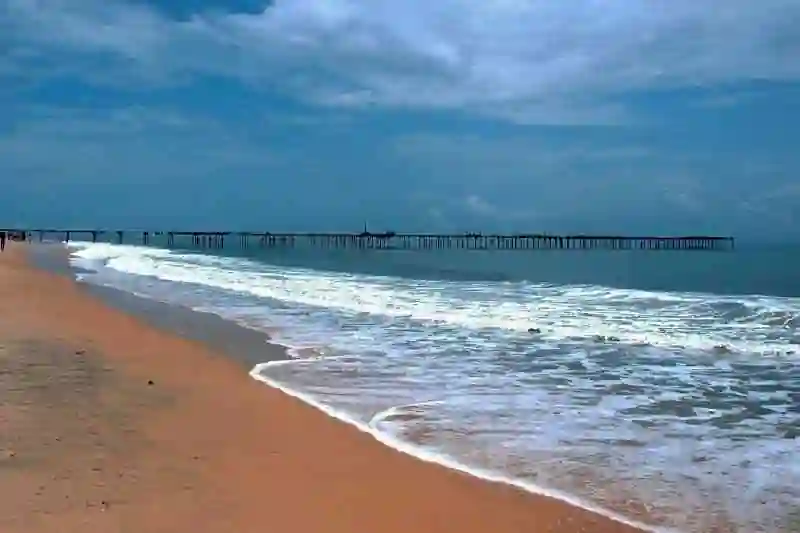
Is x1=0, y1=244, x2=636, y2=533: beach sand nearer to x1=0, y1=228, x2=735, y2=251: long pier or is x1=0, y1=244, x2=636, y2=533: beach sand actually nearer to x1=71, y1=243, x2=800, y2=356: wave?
x1=71, y1=243, x2=800, y2=356: wave

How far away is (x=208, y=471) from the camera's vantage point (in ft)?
16.2

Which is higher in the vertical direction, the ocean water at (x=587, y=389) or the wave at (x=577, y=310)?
the wave at (x=577, y=310)

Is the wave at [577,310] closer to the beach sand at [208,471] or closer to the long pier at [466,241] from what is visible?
the beach sand at [208,471]

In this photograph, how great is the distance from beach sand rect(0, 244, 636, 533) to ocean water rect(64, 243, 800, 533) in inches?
18.1

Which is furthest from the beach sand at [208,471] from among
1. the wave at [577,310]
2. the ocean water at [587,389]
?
the wave at [577,310]

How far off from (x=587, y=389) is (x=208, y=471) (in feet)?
14.9

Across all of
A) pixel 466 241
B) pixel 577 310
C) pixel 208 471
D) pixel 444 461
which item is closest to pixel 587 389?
pixel 444 461

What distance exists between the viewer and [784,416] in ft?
23.5

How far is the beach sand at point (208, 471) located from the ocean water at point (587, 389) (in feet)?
1.51

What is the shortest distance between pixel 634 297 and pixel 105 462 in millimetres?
15945

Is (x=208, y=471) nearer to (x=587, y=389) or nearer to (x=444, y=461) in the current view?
(x=444, y=461)

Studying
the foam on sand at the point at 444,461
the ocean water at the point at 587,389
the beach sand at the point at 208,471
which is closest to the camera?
the beach sand at the point at 208,471

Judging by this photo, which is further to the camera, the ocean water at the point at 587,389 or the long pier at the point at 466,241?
the long pier at the point at 466,241

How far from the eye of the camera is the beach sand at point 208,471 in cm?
417
